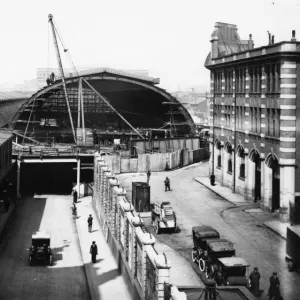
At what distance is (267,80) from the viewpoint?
149 feet

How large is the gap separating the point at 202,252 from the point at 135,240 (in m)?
4.79

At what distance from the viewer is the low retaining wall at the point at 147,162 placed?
68.8m

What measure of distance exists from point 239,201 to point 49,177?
28.3 meters

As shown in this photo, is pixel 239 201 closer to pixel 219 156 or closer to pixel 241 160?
pixel 241 160

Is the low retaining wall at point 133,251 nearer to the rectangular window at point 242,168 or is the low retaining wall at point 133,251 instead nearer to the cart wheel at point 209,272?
the cart wheel at point 209,272

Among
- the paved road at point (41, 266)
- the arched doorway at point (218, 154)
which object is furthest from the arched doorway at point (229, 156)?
the paved road at point (41, 266)

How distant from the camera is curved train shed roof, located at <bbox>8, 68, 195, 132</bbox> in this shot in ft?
293

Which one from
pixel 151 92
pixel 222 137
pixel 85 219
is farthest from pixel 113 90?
pixel 85 219

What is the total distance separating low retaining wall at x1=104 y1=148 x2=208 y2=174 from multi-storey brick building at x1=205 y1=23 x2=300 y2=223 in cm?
1007

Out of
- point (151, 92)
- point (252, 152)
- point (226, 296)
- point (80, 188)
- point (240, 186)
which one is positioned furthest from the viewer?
point (151, 92)

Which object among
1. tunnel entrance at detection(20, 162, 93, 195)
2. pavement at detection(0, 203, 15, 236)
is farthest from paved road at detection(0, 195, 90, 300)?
tunnel entrance at detection(20, 162, 93, 195)

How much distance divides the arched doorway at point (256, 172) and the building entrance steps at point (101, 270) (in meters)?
13.4

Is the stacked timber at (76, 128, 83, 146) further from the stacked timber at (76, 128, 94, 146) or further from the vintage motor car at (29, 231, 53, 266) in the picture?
the vintage motor car at (29, 231, 53, 266)

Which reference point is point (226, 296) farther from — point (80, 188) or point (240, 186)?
point (80, 188)
